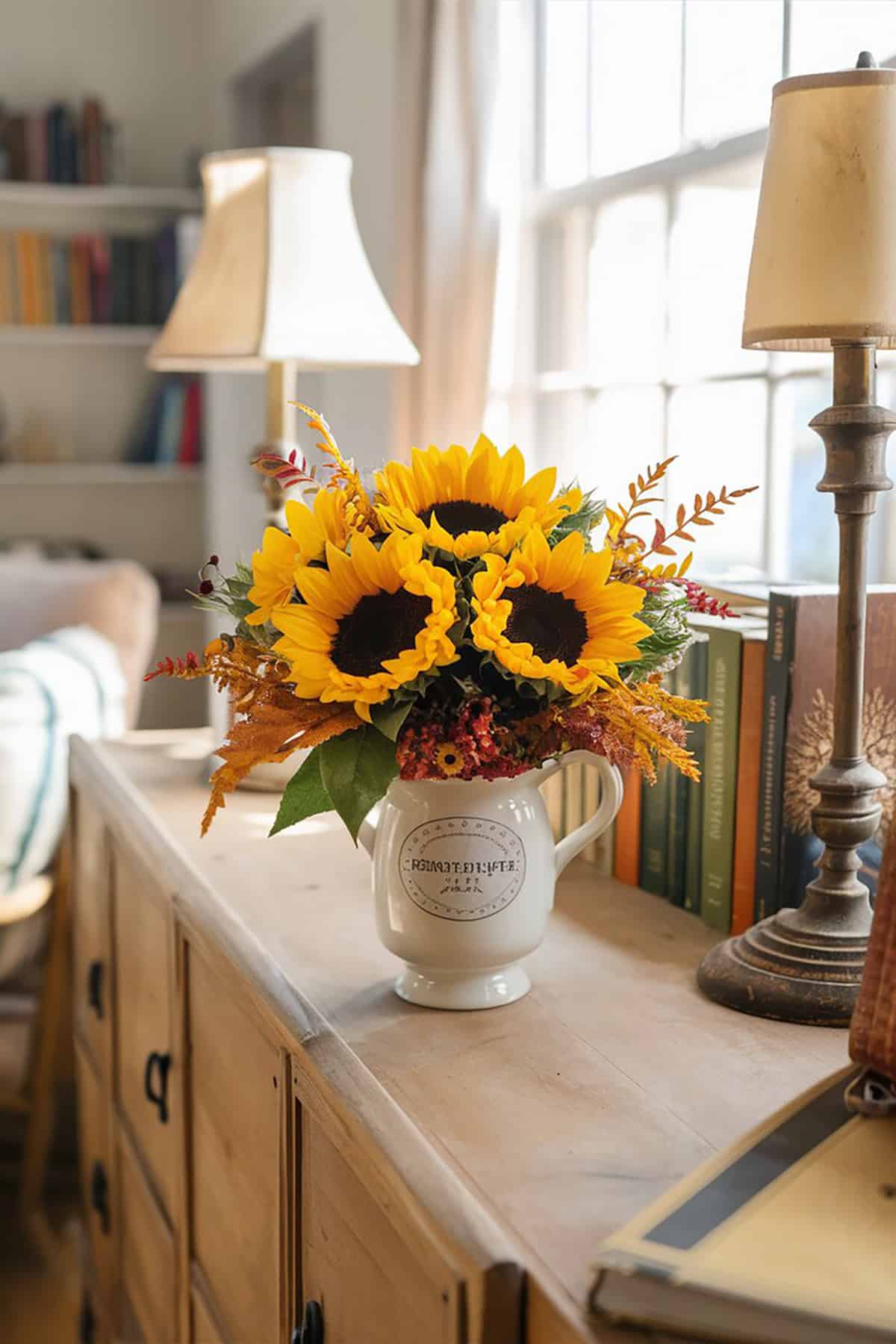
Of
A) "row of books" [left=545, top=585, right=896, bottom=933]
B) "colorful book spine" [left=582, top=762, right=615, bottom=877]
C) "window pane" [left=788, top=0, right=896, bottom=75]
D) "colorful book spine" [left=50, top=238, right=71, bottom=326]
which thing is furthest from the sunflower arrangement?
"colorful book spine" [left=50, top=238, right=71, bottom=326]

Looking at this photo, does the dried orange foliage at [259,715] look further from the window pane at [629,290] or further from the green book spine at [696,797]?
the window pane at [629,290]

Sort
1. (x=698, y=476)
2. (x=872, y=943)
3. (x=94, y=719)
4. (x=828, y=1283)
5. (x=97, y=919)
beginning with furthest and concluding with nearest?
1. (x=94, y=719)
2. (x=698, y=476)
3. (x=97, y=919)
4. (x=872, y=943)
5. (x=828, y=1283)

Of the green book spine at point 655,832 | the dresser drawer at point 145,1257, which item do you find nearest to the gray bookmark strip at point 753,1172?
the green book spine at point 655,832

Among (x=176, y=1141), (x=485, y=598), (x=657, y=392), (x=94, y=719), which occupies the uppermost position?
(x=657, y=392)

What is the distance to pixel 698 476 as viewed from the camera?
1.95m

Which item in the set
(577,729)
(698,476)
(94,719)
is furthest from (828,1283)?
(94,719)

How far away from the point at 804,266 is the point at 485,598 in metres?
0.27

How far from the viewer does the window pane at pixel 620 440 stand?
2033 mm

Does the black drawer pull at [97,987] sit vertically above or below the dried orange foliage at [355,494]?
below

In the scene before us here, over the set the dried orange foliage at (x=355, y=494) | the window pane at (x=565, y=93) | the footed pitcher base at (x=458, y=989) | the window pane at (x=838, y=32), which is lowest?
the footed pitcher base at (x=458, y=989)

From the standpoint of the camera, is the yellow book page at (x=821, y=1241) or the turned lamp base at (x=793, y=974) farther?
the turned lamp base at (x=793, y=974)

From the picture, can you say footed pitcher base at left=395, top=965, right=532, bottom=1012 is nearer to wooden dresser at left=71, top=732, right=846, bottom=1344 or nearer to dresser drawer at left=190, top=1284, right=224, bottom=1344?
wooden dresser at left=71, top=732, right=846, bottom=1344

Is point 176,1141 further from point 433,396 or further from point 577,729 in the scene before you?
point 433,396

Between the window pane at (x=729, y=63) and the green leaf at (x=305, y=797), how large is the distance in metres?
1.16
